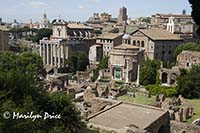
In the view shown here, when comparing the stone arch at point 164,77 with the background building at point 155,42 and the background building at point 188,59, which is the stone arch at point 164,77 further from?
the background building at point 155,42

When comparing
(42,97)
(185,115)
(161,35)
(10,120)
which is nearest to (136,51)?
(161,35)

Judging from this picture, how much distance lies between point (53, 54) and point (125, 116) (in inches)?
1704

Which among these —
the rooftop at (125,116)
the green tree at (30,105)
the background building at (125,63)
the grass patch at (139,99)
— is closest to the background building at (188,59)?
the background building at (125,63)

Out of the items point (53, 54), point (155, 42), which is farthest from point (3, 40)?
point (155, 42)

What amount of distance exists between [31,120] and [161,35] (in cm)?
4438

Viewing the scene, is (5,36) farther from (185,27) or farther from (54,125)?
(54,125)

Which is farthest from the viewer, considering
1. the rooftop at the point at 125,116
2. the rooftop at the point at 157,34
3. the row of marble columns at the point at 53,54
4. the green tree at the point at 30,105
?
the row of marble columns at the point at 53,54

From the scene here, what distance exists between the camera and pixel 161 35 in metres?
53.0

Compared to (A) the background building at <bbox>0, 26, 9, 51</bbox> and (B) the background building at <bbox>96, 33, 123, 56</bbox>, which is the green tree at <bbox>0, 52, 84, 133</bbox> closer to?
(B) the background building at <bbox>96, 33, 123, 56</bbox>

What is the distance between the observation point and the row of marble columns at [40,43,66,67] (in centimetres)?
5659

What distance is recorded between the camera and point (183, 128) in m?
16.7

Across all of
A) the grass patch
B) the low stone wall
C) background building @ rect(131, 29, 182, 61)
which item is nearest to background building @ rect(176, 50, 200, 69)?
background building @ rect(131, 29, 182, 61)

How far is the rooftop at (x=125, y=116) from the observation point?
14684 mm

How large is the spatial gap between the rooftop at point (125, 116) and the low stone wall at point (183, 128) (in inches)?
35.5
